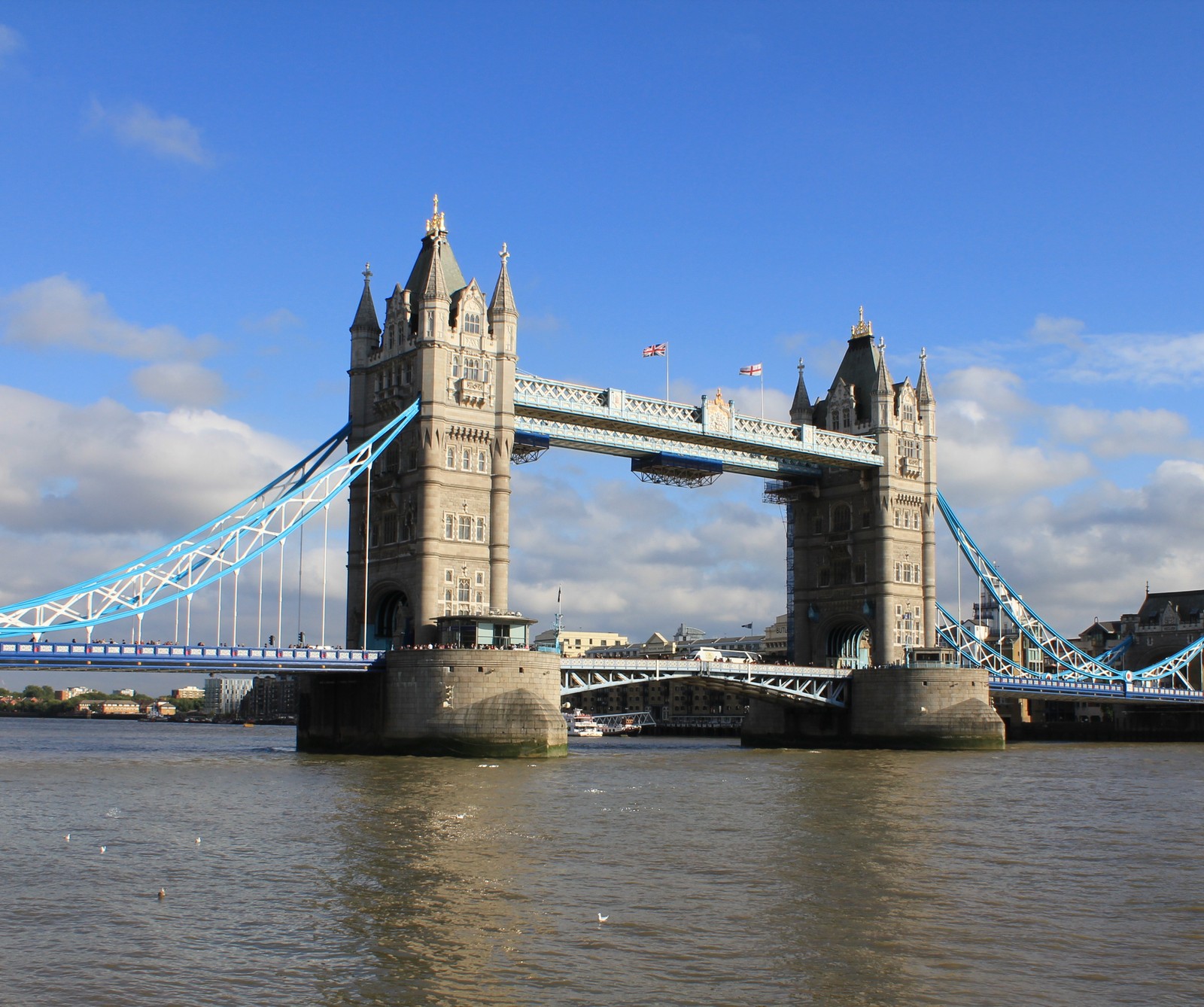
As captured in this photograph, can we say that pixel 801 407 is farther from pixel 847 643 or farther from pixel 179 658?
pixel 179 658

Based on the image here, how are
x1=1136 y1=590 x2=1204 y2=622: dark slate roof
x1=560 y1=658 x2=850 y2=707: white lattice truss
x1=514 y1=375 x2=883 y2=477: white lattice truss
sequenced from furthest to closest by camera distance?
1. x1=1136 y1=590 x2=1204 y2=622: dark slate roof
2. x1=514 y1=375 x2=883 y2=477: white lattice truss
3. x1=560 y1=658 x2=850 y2=707: white lattice truss

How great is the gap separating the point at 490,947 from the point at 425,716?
43852 millimetres

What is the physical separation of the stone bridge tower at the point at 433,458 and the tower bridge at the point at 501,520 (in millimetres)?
→ 120

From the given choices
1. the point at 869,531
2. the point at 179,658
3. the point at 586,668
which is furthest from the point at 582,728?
the point at 179,658

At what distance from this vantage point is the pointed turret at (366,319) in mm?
77062

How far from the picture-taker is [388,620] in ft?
249

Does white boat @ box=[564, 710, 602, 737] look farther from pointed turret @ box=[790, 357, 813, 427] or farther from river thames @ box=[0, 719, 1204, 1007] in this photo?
river thames @ box=[0, 719, 1204, 1007]

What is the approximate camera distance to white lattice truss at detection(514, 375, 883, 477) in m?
76.5

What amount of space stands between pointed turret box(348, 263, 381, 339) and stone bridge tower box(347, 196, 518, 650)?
8.7 inches

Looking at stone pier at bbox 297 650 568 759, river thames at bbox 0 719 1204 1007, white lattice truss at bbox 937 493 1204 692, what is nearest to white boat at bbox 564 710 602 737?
white lattice truss at bbox 937 493 1204 692

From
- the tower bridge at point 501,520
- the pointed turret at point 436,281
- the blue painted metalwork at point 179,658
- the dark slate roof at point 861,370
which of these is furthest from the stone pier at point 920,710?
the pointed turret at point 436,281

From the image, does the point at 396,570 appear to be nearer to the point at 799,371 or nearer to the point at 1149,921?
the point at 799,371

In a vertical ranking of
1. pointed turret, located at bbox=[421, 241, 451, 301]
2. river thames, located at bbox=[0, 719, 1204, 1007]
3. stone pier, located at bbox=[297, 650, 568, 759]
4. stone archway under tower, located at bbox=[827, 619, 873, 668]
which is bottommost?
river thames, located at bbox=[0, 719, 1204, 1007]

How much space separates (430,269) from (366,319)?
609 cm
